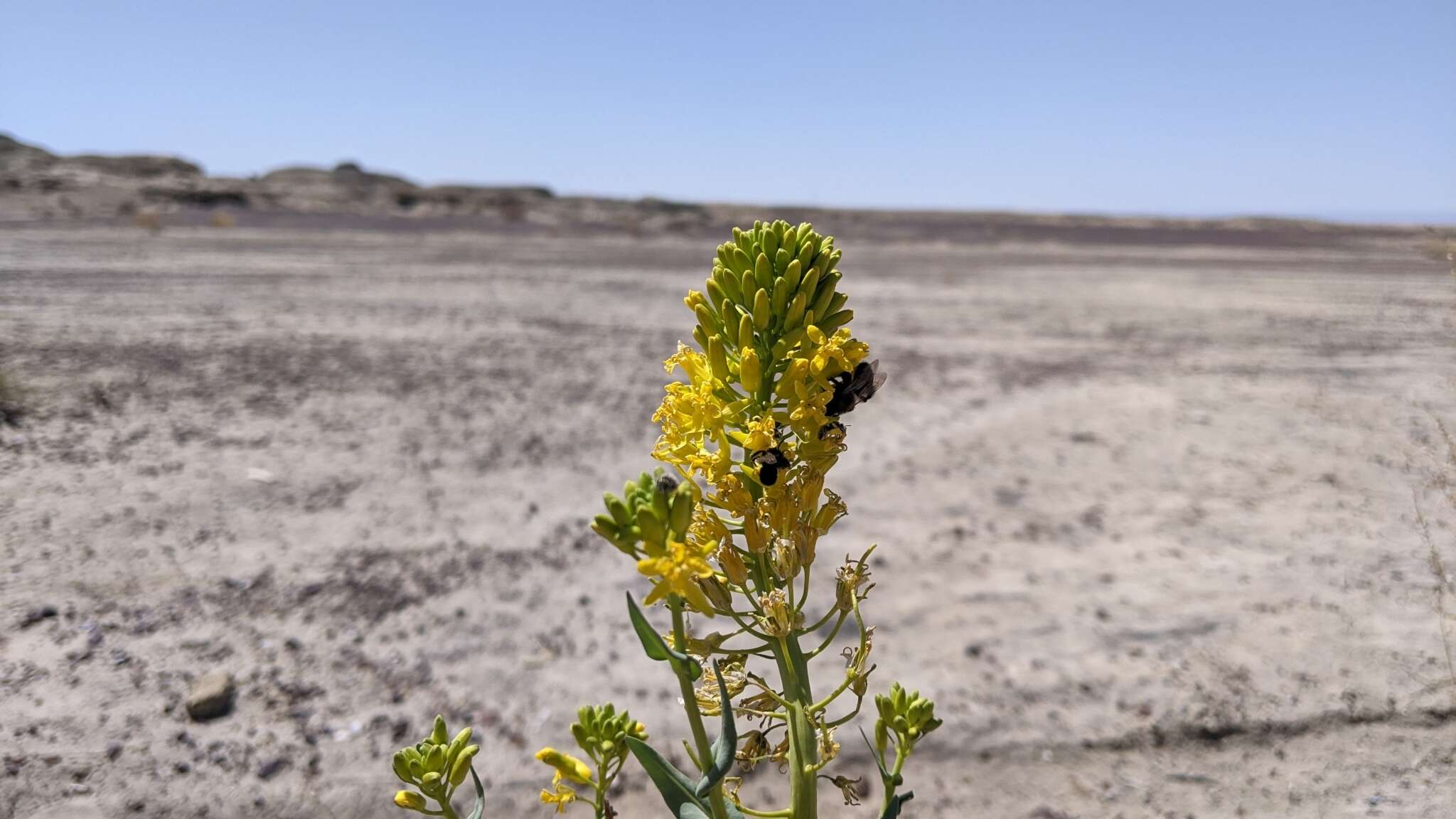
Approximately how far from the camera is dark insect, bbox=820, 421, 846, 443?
5.04 ft

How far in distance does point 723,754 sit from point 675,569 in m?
0.32

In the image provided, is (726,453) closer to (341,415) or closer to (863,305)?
(341,415)

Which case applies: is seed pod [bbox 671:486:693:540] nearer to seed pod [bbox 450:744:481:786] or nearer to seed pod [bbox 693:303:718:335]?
seed pod [bbox 693:303:718:335]

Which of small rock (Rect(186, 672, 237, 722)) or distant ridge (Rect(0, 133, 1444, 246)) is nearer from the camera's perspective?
small rock (Rect(186, 672, 237, 722))

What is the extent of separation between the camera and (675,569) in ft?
4.21

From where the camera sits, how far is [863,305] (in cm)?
1695

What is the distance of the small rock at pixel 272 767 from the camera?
3.27m

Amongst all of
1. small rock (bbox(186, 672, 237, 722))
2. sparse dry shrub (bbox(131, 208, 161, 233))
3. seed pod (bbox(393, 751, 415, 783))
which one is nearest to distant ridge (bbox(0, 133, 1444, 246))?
sparse dry shrub (bbox(131, 208, 161, 233))

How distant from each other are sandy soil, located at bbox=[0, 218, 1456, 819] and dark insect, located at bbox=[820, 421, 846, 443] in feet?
7.82

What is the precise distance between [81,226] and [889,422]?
2863cm

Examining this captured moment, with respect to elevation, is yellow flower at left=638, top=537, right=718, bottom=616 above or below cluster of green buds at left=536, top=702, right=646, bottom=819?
above

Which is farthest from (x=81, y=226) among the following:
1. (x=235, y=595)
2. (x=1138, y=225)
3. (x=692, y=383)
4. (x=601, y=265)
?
(x=1138, y=225)

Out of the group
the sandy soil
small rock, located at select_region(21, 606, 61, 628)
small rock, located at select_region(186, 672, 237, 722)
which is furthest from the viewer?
small rock, located at select_region(21, 606, 61, 628)

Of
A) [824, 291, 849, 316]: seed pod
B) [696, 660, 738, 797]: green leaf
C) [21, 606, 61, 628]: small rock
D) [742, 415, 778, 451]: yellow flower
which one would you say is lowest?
[21, 606, 61, 628]: small rock
